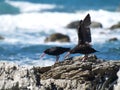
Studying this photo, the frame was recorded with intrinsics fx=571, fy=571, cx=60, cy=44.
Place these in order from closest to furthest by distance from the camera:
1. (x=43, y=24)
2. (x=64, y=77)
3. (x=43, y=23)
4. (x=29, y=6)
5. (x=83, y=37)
A: (x=64, y=77)
(x=83, y=37)
(x=43, y=24)
(x=43, y=23)
(x=29, y=6)

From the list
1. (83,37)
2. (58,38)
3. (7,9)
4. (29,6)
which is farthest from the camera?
(29,6)

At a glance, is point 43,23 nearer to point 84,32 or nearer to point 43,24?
point 43,24

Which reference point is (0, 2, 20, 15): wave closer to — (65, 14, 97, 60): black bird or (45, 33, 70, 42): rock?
(45, 33, 70, 42): rock

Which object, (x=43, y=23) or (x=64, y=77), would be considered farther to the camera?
(x=43, y=23)

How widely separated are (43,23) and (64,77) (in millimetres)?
33435

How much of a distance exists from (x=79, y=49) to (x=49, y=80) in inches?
77.3

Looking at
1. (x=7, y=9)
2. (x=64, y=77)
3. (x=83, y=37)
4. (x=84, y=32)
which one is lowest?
(x=64, y=77)

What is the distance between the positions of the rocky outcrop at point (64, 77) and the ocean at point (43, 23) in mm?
5208

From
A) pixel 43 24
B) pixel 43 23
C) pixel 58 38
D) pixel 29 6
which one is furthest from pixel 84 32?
pixel 29 6

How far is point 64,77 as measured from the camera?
12812mm

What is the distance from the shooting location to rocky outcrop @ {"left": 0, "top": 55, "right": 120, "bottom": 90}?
12312 millimetres

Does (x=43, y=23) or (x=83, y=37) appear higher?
(x=43, y=23)

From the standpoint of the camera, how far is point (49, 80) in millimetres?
12672

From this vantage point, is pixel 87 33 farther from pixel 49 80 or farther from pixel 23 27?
pixel 23 27
